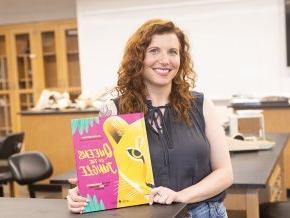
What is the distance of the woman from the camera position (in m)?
1.46

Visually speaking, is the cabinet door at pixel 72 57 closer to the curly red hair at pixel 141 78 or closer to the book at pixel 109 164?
the curly red hair at pixel 141 78

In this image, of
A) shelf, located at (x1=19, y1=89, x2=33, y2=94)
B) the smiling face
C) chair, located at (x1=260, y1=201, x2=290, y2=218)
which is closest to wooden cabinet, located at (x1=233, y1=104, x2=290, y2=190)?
chair, located at (x1=260, y1=201, x2=290, y2=218)

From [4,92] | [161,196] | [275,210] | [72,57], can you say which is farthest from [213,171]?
[4,92]

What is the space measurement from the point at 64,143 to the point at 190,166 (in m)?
3.59

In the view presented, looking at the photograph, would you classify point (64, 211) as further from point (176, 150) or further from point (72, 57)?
point (72, 57)

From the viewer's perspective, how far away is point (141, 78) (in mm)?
1524

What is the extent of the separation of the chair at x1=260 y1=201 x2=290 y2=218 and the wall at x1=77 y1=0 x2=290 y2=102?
11.3 feet

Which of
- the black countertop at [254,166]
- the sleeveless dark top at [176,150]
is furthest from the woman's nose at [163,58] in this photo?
the black countertop at [254,166]

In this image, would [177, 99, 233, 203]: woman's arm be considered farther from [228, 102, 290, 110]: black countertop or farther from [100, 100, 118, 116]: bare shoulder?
[228, 102, 290, 110]: black countertop

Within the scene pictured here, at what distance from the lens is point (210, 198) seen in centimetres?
150

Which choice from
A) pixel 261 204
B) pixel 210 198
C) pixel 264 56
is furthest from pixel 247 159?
pixel 264 56

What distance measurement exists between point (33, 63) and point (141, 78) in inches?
220

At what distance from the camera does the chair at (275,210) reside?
2.15 m

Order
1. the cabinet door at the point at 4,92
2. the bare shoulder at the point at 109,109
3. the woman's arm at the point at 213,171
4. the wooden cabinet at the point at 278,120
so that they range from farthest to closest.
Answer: the cabinet door at the point at 4,92, the wooden cabinet at the point at 278,120, the bare shoulder at the point at 109,109, the woman's arm at the point at 213,171
